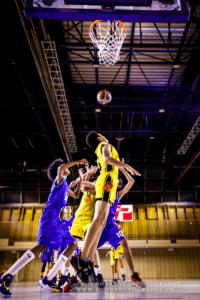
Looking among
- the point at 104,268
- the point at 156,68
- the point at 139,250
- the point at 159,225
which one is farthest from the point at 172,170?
the point at 156,68

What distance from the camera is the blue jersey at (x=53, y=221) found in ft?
11.8

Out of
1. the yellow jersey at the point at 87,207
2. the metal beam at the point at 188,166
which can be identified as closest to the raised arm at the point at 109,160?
the yellow jersey at the point at 87,207

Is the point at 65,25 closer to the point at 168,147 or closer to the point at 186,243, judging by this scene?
the point at 168,147

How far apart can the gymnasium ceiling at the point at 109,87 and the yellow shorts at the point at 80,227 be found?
484 cm

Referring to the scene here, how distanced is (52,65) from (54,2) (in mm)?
4343

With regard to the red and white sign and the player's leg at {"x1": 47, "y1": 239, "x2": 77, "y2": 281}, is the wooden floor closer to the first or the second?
the player's leg at {"x1": 47, "y1": 239, "x2": 77, "y2": 281}

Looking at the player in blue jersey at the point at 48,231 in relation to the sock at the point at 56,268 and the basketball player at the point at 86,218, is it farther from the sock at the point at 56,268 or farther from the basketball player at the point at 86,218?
the basketball player at the point at 86,218

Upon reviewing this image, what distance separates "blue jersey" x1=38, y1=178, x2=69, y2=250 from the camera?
11.8 ft

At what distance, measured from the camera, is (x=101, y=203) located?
10.8ft

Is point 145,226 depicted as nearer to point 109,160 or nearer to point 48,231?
point 48,231

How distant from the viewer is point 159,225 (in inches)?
705

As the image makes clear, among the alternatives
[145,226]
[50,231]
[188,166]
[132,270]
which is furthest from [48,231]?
[145,226]

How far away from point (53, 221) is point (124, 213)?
1356cm

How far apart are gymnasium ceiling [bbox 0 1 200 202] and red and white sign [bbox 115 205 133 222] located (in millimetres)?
3121
